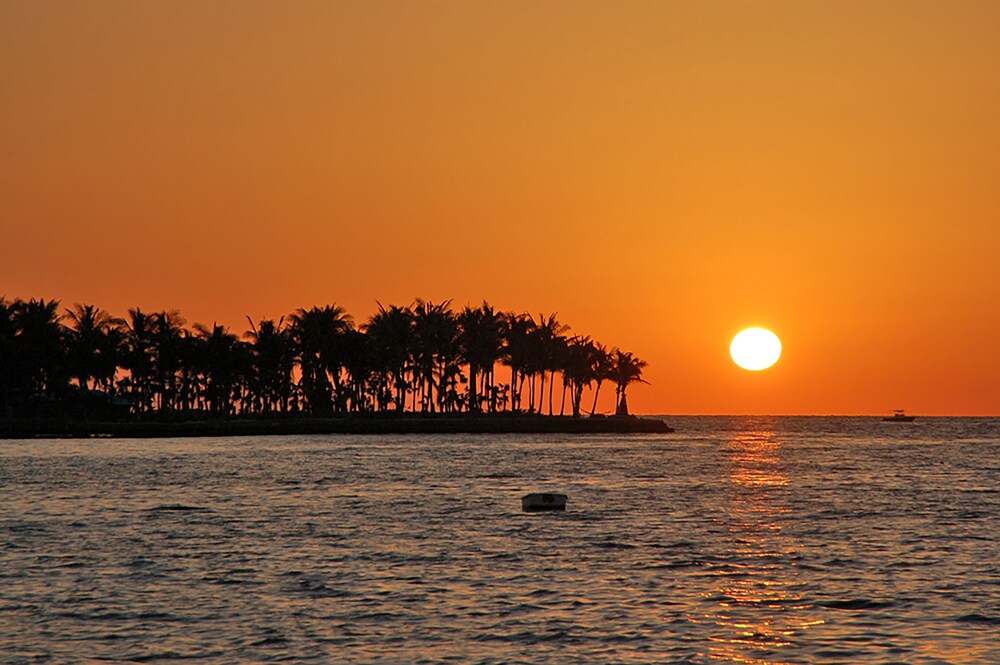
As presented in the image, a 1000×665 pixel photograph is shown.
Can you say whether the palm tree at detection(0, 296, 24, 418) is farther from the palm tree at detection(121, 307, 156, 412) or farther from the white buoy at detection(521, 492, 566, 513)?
the white buoy at detection(521, 492, 566, 513)

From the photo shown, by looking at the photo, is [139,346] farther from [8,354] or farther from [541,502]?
[541,502]

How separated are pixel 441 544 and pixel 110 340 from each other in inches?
6060

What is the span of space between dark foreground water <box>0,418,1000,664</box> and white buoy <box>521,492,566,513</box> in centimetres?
129

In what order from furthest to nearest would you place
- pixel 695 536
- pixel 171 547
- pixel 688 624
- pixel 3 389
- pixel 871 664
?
pixel 3 389
pixel 695 536
pixel 171 547
pixel 688 624
pixel 871 664

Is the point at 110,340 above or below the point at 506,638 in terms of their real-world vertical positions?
above

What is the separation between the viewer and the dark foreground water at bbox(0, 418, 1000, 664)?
2834 cm

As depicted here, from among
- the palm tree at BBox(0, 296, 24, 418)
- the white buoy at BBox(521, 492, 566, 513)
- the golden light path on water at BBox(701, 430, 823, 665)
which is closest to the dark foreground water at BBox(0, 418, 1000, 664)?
the golden light path on water at BBox(701, 430, 823, 665)

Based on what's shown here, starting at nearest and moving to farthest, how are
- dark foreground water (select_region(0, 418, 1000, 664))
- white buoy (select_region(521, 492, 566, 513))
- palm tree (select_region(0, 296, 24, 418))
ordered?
dark foreground water (select_region(0, 418, 1000, 664)) → white buoy (select_region(521, 492, 566, 513)) → palm tree (select_region(0, 296, 24, 418))

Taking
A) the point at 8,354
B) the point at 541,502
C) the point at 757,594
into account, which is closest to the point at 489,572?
the point at 757,594

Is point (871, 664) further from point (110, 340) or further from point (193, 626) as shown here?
point (110, 340)

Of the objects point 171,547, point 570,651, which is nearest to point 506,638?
point 570,651

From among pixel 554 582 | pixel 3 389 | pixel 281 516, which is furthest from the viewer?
pixel 3 389

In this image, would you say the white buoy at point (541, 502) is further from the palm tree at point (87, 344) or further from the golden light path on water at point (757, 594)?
the palm tree at point (87, 344)

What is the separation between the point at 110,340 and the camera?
19125cm
